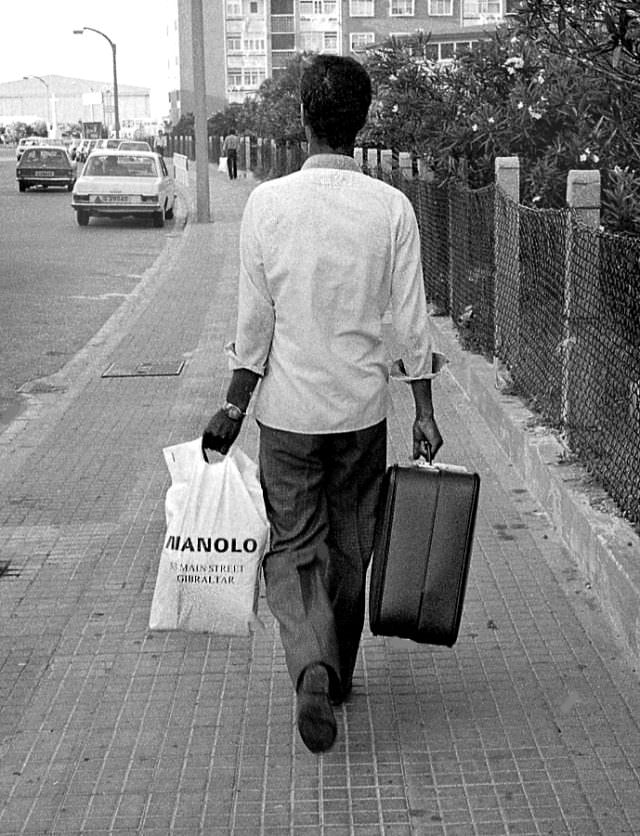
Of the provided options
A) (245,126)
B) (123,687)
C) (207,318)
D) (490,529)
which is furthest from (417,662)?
(245,126)

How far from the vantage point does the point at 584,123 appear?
952 centimetres

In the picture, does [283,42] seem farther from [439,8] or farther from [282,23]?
[439,8]

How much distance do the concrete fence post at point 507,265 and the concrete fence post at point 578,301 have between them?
1.22 metres

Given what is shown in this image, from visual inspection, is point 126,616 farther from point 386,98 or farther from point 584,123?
point 386,98

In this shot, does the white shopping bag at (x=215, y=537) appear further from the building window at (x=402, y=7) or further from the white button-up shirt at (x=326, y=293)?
the building window at (x=402, y=7)

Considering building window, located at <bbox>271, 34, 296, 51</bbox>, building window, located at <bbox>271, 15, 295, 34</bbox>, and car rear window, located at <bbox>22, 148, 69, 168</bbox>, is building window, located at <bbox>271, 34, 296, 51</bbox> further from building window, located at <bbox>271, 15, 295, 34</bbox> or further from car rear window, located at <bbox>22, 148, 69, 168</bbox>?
car rear window, located at <bbox>22, 148, 69, 168</bbox>

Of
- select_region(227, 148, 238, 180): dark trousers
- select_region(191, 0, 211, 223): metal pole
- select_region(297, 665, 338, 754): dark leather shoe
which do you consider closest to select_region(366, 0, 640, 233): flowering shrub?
select_region(297, 665, 338, 754): dark leather shoe

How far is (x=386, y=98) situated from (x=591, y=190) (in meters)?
7.95

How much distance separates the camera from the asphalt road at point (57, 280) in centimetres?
1195

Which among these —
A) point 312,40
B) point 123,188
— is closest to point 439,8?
point 312,40

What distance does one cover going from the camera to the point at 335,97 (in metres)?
3.81

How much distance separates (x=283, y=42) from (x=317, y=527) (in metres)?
97.4

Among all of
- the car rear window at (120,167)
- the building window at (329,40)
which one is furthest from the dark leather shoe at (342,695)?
the building window at (329,40)

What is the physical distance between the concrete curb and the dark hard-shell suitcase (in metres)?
0.84
